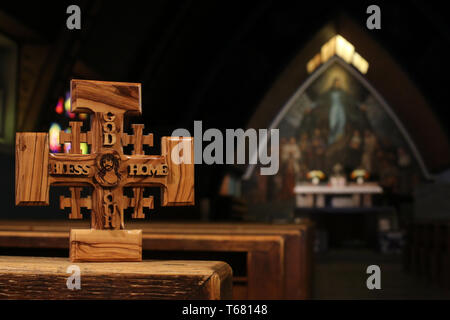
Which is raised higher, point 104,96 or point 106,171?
point 104,96

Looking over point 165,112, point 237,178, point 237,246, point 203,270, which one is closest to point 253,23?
point 165,112

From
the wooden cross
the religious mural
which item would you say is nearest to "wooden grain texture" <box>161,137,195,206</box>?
the wooden cross

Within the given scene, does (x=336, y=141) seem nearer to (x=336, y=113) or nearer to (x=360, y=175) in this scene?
(x=336, y=113)

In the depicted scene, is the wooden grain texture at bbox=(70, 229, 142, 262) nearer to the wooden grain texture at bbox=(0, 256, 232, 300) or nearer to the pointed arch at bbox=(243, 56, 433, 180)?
the wooden grain texture at bbox=(0, 256, 232, 300)

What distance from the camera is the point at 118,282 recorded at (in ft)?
2.80

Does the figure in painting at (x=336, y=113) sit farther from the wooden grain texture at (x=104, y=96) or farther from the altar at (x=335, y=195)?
the wooden grain texture at (x=104, y=96)

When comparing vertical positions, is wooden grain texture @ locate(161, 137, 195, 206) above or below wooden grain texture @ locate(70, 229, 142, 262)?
above

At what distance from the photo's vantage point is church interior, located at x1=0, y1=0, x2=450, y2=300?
236cm

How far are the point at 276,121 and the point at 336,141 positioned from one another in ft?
5.14

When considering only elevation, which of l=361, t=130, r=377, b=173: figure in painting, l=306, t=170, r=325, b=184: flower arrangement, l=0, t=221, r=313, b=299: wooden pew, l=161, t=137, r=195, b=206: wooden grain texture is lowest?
l=0, t=221, r=313, b=299: wooden pew

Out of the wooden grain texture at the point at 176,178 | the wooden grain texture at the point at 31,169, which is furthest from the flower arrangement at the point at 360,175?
→ the wooden grain texture at the point at 31,169

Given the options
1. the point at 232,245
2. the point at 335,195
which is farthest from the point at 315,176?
the point at 232,245

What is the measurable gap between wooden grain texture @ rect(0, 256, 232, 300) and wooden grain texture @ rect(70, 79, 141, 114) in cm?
34
